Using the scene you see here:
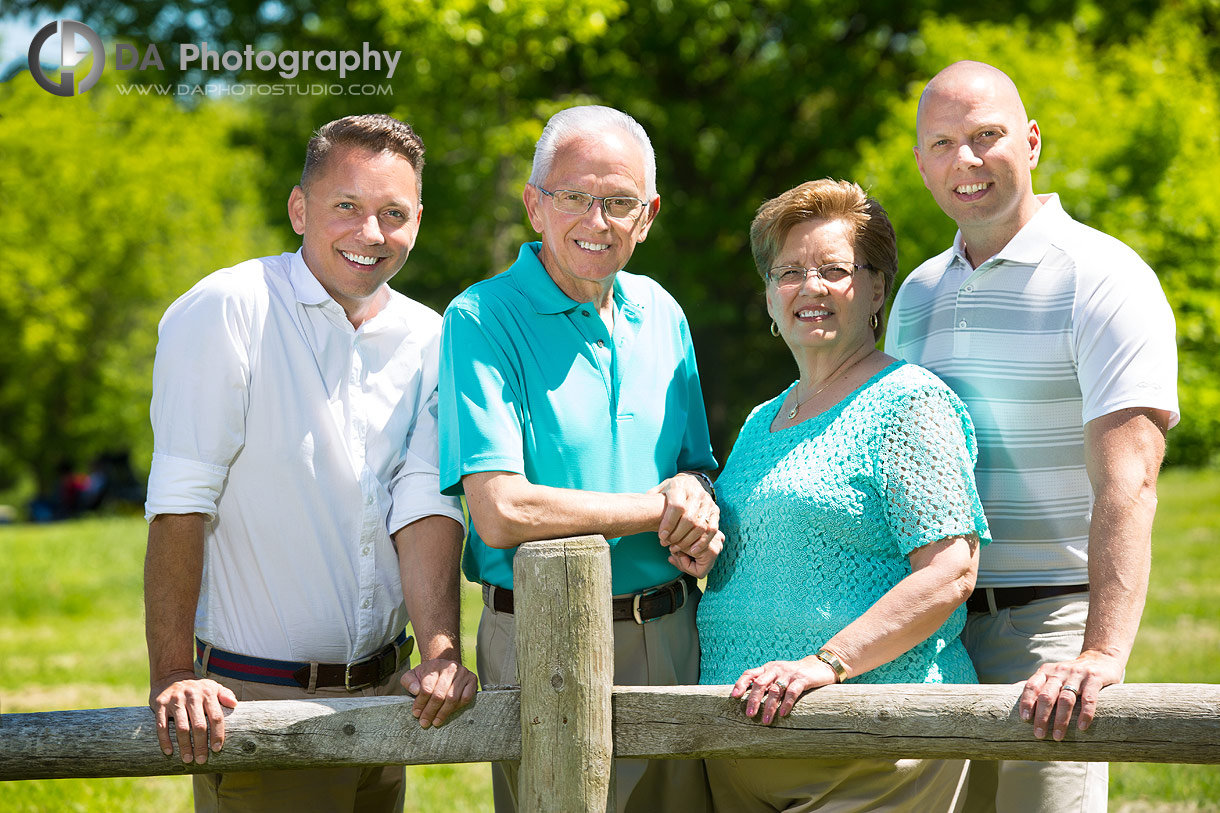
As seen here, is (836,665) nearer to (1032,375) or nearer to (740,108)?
(1032,375)

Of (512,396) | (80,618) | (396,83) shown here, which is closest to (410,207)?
(512,396)

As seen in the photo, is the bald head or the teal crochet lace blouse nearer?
the teal crochet lace blouse

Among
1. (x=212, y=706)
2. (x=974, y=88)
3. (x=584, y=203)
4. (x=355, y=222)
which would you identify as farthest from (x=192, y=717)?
(x=974, y=88)

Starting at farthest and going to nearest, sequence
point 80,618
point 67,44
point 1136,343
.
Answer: point 80,618
point 67,44
point 1136,343

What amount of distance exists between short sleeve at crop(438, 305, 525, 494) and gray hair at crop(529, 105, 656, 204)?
1.49 ft

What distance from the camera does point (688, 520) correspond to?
8.93 feet

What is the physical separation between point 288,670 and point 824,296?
168cm

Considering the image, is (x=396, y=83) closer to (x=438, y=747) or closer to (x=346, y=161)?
(x=346, y=161)

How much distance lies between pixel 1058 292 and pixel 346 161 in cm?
191

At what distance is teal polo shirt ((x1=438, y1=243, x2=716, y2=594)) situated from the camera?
9.09ft

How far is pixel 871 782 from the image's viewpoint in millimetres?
2668

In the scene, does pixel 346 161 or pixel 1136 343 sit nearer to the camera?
pixel 1136 343

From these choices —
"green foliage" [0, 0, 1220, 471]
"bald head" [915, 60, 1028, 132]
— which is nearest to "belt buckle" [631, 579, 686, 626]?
"bald head" [915, 60, 1028, 132]

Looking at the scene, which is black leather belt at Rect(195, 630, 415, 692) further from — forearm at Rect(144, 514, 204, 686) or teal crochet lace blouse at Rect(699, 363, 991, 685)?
teal crochet lace blouse at Rect(699, 363, 991, 685)
